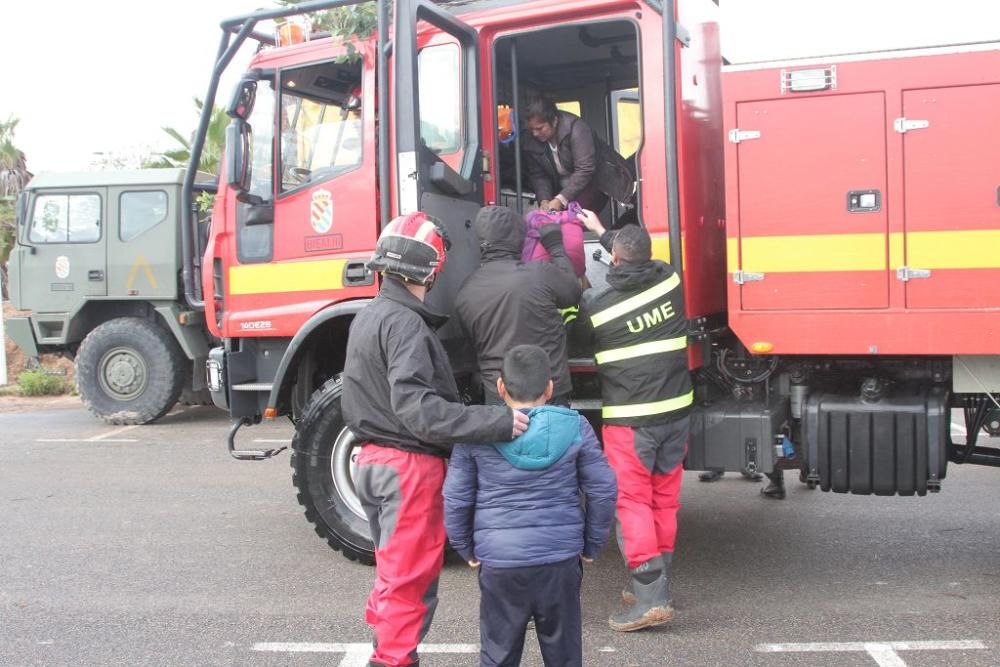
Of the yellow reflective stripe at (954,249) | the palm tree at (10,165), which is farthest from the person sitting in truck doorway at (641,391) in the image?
the palm tree at (10,165)

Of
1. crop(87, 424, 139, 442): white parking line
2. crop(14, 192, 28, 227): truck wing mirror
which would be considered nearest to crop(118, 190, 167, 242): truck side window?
crop(14, 192, 28, 227): truck wing mirror

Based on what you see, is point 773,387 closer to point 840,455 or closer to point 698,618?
point 840,455

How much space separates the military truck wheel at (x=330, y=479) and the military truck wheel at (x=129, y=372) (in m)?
5.91

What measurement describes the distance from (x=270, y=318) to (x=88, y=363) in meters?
5.99

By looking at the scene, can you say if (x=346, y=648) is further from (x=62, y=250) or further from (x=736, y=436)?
(x=62, y=250)

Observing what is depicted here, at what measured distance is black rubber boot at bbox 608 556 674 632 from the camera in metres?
4.13

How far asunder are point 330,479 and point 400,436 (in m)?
1.85

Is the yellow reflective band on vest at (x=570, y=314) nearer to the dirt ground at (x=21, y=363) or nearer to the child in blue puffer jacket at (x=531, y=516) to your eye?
the child in blue puffer jacket at (x=531, y=516)

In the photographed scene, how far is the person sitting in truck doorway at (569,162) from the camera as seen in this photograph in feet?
18.4

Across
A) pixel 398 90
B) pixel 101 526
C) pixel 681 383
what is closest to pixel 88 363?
pixel 101 526

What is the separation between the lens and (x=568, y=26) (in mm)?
4887

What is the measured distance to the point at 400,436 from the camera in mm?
3373

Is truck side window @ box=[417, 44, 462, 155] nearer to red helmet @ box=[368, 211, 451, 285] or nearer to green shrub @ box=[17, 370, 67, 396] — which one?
red helmet @ box=[368, 211, 451, 285]

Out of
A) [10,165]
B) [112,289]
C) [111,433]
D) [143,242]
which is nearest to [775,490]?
[111,433]
